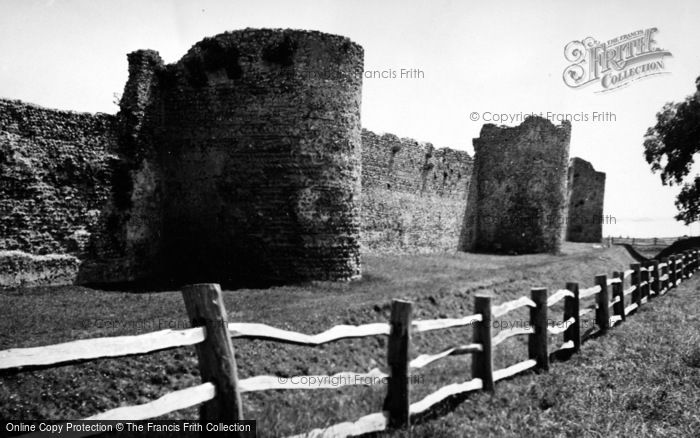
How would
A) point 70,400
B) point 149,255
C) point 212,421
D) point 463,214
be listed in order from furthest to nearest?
1. point 463,214
2. point 149,255
3. point 70,400
4. point 212,421

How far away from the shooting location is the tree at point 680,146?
3666 centimetres

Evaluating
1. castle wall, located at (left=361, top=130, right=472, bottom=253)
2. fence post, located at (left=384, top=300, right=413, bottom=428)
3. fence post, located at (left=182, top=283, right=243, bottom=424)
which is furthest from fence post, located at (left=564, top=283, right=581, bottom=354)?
castle wall, located at (left=361, top=130, right=472, bottom=253)

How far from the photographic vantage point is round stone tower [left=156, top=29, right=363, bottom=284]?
14695mm

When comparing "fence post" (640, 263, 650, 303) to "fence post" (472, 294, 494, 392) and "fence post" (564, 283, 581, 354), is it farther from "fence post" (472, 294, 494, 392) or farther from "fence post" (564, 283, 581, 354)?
"fence post" (472, 294, 494, 392)

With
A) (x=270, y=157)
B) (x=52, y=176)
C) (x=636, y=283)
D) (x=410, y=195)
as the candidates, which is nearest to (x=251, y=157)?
(x=270, y=157)

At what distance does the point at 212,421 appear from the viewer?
14.2 ft

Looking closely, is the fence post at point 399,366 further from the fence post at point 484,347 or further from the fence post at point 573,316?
the fence post at point 573,316

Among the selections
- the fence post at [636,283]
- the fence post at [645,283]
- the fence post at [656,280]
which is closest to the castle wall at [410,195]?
the fence post at [656,280]

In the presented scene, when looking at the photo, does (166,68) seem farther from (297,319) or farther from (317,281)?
(297,319)

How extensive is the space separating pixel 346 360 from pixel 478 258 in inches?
667

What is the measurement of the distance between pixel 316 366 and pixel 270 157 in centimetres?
670

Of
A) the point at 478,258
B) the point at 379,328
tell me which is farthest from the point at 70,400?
the point at 478,258

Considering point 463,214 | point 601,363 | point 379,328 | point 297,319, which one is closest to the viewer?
point 379,328

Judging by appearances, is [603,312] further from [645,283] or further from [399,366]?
[399,366]
